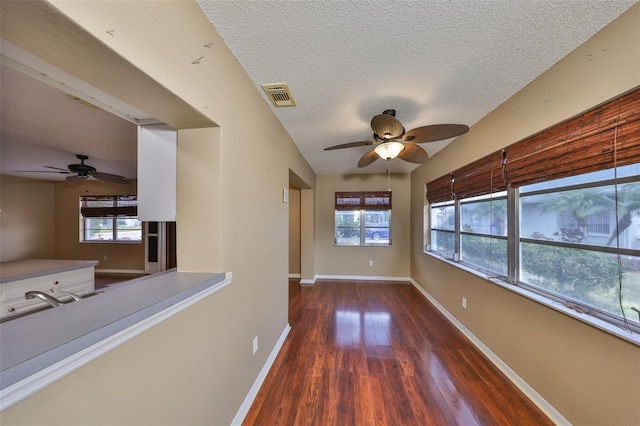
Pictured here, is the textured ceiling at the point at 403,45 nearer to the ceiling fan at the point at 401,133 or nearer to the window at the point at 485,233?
the ceiling fan at the point at 401,133

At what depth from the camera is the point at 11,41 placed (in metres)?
0.69

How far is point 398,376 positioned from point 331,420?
77 cm

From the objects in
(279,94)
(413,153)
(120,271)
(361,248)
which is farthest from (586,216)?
(120,271)

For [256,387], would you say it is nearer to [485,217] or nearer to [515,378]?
[515,378]

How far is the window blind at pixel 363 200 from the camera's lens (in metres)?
5.13

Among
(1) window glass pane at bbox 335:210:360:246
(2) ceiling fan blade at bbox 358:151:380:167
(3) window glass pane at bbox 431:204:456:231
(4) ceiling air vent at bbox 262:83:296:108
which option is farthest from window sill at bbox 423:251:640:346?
(1) window glass pane at bbox 335:210:360:246

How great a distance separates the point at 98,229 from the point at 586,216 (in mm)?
8571

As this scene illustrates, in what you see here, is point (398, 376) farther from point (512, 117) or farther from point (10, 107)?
point (10, 107)

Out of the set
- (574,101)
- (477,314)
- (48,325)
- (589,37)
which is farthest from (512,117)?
(48,325)

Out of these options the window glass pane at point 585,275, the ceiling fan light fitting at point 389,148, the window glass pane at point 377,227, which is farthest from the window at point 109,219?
the window glass pane at point 585,275

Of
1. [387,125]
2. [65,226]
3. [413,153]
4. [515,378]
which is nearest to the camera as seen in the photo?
[387,125]

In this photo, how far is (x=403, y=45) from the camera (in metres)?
1.38

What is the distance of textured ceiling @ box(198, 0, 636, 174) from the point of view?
1155mm

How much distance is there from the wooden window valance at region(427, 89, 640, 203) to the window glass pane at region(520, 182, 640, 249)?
0.17 m
